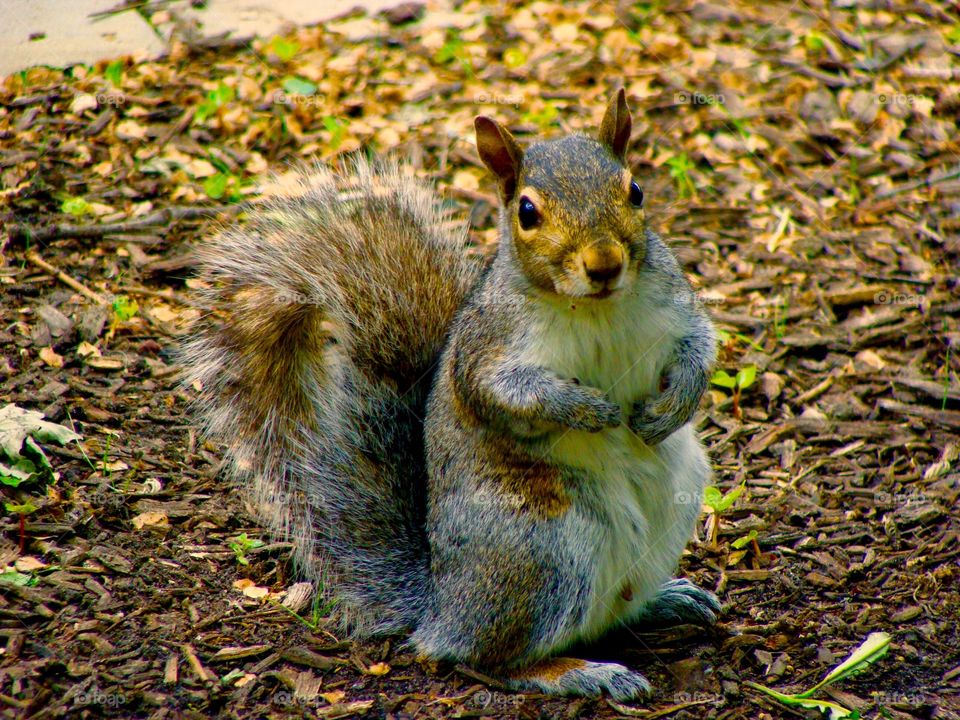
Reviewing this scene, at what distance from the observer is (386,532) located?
3502 millimetres

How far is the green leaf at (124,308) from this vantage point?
4621 millimetres

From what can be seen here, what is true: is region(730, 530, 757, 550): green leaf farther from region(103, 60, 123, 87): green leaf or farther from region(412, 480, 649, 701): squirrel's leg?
region(103, 60, 123, 87): green leaf

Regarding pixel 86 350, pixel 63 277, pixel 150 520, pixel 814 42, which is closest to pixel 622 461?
pixel 150 520

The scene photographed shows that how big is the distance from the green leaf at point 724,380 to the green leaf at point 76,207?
306 centimetres

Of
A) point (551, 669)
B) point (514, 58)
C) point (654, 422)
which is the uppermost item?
point (654, 422)

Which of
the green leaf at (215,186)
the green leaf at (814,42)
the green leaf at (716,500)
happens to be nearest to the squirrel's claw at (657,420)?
the green leaf at (716,500)

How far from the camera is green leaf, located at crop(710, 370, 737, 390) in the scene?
4.55 meters

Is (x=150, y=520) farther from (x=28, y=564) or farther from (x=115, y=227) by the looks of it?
(x=115, y=227)

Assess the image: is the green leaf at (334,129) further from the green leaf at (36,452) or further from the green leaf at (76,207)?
the green leaf at (36,452)

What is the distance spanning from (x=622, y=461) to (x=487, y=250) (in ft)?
6.69

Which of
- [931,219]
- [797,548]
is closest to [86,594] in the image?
[797,548]

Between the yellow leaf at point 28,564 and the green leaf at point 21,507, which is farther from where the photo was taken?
the green leaf at point 21,507

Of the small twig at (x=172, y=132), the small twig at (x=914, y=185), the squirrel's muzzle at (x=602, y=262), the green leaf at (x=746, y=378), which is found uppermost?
the squirrel's muzzle at (x=602, y=262)

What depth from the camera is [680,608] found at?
11.6 ft
